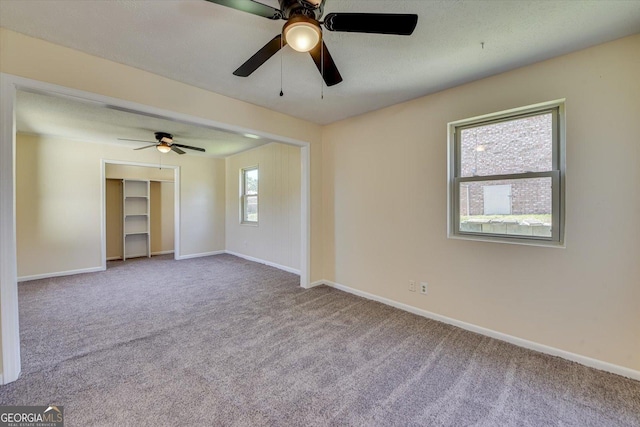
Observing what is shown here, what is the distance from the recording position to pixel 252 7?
1345mm

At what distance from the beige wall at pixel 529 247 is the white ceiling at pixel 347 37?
0.77ft

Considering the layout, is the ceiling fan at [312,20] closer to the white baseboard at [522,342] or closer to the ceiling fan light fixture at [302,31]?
the ceiling fan light fixture at [302,31]

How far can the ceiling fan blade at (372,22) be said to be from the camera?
1.34 m

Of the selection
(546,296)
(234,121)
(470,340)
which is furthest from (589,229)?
(234,121)

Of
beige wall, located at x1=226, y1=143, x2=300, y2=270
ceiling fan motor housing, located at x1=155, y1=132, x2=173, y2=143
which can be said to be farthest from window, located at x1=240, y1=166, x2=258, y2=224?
ceiling fan motor housing, located at x1=155, y1=132, x2=173, y2=143

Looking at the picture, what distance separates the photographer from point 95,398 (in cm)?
A: 173

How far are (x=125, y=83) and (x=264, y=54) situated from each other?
157 cm

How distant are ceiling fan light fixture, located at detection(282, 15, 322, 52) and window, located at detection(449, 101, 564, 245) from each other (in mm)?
2023

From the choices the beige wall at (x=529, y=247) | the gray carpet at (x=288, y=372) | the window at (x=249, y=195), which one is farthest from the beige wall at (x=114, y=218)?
the beige wall at (x=529, y=247)

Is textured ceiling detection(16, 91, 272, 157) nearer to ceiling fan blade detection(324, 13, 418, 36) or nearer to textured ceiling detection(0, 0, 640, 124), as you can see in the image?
textured ceiling detection(0, 0, 640, 124)

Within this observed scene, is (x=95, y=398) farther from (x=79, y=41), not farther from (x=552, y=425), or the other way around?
(x=552, y=425)

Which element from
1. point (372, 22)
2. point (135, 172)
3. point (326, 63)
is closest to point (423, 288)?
point (326, 63)

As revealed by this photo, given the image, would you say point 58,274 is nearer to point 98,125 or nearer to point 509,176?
point 98,125

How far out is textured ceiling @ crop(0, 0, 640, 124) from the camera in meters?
1.68
